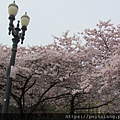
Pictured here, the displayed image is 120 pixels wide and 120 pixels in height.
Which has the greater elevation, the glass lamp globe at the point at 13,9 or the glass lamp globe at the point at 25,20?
the glass lamp globe at the point at 13,9

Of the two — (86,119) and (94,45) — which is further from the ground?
(94,45)

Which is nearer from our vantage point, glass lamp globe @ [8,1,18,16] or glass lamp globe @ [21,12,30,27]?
glass lamp globe @ [8,1,18,16]

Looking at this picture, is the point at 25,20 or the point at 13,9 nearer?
the point at 13,9

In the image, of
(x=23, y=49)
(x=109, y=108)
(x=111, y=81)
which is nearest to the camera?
(x=111, y=81)

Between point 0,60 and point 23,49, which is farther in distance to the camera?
point 23,49

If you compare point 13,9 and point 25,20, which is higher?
point 13,9

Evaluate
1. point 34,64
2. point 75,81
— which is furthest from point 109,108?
point 34,64

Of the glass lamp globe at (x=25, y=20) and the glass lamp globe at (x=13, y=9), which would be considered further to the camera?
the glass lamp globe at (x=25, y=20)

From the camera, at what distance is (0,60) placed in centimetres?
804

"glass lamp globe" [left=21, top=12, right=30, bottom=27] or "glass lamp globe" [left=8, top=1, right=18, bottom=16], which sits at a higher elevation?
"glass lamp globe" [left=8, top=1, right=18, bottom=16]

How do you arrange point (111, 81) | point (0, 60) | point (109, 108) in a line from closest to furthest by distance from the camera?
point (111, 81), point (0, 60), point (109, 108)

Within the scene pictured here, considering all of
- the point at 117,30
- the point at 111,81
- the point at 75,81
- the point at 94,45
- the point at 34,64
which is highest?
the point at 117,30

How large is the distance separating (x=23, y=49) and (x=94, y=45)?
3.53 meters

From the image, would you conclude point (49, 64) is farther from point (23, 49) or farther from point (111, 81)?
point (111, 81)
